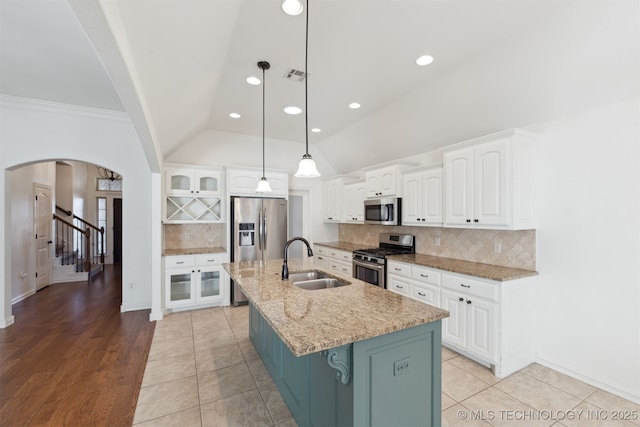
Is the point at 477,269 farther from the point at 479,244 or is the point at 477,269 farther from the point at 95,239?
the point at 95,239

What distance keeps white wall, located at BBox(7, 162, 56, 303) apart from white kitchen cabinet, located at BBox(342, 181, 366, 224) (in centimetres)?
530

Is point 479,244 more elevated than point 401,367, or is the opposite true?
point 479,244

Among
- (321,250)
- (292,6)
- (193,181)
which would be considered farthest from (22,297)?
(292,6)

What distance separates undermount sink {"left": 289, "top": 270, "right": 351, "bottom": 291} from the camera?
2467 mm

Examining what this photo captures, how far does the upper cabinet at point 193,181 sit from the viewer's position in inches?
174

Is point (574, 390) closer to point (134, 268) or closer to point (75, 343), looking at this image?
point (75, 343)

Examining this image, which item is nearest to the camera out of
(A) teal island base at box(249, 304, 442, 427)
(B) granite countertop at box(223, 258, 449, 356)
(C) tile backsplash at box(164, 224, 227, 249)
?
(B) granite countertop at box(223, 258, 449, 356)

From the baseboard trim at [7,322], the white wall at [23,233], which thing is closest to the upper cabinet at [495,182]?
the baseboard trim at [7,322]

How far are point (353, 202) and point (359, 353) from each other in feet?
12.5

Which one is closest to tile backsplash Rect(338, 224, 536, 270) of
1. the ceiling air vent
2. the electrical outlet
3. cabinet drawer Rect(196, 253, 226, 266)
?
the electrical outlet

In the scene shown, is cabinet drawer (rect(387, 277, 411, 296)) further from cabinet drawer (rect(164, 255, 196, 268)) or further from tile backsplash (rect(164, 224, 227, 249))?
cabinet drawer (rect(164, 255, 196, 268))

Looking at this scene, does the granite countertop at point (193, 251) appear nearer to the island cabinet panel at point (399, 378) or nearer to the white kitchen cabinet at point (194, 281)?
the white kitchen cabinet at point (194, 281)

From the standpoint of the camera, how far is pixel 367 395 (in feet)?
4.59

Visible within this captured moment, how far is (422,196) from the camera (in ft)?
12.1
